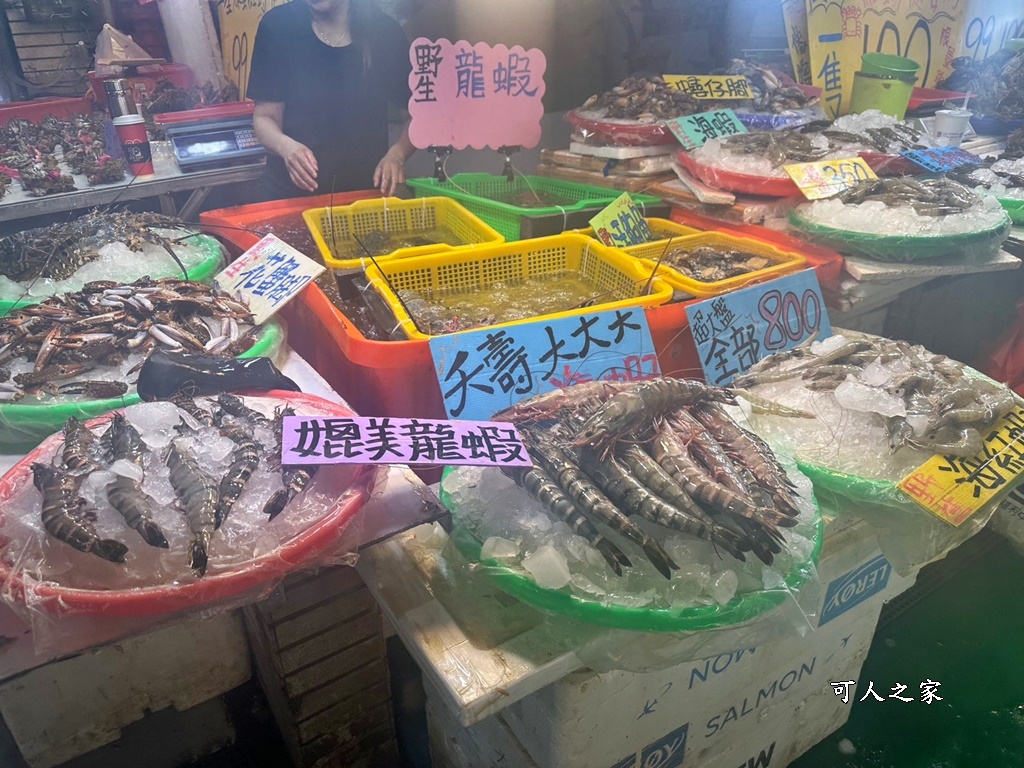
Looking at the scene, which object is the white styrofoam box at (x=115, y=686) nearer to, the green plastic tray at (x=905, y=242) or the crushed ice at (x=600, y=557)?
the crushed ice at (x=600, y=557)

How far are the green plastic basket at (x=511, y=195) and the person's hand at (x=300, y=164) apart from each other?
653 mm

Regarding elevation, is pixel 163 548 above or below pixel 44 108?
below

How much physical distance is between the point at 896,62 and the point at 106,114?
611 centimetres

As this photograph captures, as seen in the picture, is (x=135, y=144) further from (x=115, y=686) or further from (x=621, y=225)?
(x=115, y=686)

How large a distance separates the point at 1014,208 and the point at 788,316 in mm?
2344

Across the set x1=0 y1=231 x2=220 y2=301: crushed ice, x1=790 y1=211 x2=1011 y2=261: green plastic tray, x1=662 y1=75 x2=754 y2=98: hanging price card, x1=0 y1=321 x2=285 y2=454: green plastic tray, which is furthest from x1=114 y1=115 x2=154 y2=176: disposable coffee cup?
x1=790 y1=211 x2=1011 y2=261: green plastic tray

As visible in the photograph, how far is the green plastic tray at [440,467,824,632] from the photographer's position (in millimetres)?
1448

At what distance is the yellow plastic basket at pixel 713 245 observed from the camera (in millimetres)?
2838

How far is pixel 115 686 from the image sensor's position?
2.48m

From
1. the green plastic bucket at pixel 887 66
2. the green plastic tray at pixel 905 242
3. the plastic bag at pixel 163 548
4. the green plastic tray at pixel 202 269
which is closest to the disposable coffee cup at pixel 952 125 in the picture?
the green plastic bucket at pixel 887 66

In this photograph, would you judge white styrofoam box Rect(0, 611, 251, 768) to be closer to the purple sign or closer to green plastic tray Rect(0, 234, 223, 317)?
the purple sign

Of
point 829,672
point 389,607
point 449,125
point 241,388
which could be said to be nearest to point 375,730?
point 389,607

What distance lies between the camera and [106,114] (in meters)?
3.63

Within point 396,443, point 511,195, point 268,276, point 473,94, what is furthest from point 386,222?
point 396,443
